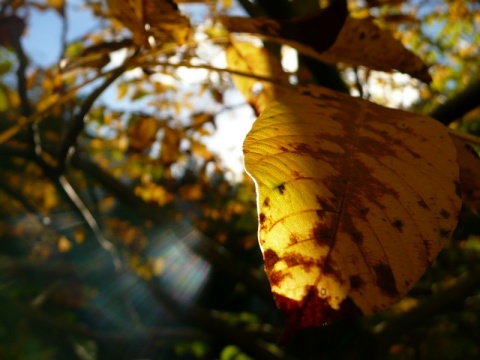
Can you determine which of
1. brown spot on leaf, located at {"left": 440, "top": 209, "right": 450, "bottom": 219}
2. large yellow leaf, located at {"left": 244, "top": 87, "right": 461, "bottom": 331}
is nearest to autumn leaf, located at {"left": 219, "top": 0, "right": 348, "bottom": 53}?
large yellow leaf, located at {"left": 244, "top": 87, "right": 461, "bottom": 331}

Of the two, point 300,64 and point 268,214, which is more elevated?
point 268,214

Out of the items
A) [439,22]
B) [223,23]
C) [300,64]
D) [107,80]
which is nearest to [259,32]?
[223,23]

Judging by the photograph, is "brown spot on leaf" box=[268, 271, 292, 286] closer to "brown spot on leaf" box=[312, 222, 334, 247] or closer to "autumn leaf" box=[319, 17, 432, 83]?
"brown spot on leaf" box=[312, 222, 334, 247]

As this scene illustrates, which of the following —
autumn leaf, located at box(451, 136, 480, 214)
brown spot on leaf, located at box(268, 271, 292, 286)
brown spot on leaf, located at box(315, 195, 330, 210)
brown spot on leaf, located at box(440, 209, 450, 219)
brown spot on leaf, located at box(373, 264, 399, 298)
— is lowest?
autumn leaf, located at box(451, 136, 480, 214)

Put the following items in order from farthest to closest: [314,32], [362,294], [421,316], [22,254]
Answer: [22,254] → [421,316] → [314,32] → [362,294]

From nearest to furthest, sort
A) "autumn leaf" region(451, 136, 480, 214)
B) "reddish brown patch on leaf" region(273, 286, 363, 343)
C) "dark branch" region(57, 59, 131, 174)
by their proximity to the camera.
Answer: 1. "reddish brown patch on leaf" region(273, 286, 363, 343)
2. "autumn leaf" region(451, 136, 480, 214)
3. "dark branch" region(57, 59, 131, 174)

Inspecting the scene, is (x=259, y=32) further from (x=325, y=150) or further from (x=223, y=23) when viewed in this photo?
(x=325, y=150)

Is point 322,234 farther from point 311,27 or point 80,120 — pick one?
point 80,120
